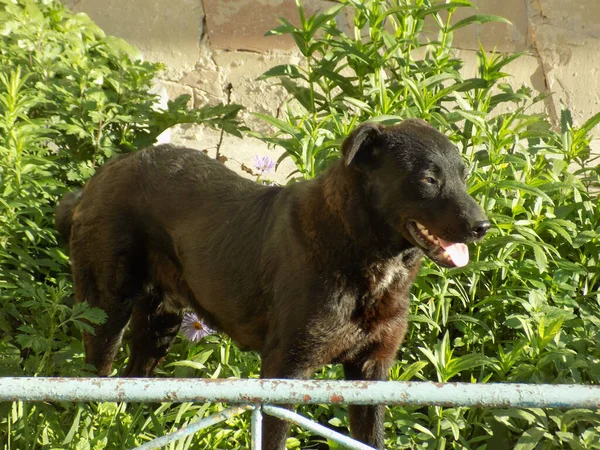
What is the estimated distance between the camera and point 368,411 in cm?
348

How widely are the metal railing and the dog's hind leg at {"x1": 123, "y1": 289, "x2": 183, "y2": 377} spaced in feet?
8.05

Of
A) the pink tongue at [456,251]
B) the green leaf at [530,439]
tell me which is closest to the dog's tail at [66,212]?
the pink tongue at [456,251]

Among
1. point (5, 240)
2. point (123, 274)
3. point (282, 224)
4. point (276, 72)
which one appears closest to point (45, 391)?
point (282, 224)

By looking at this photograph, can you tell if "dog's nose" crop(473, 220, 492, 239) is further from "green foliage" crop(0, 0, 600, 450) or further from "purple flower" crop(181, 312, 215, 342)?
"purple flower" crop(181, 312, 215, 342)

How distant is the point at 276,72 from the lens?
15.8 feet

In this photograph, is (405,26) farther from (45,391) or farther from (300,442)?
(45,391)

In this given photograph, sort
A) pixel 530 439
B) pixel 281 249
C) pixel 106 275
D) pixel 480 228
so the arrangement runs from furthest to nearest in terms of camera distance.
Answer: pixel 106 275, pixel 530 439, pixel 281 249, pixel 480 228

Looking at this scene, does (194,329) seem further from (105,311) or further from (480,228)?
(480,228)

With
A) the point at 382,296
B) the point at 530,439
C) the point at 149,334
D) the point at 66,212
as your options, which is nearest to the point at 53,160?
the point at 66,212

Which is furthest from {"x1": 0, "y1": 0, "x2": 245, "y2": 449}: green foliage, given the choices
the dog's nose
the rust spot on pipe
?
the rust spot on pipe

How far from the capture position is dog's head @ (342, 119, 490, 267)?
10.1 feet

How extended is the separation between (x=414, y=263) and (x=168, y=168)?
4.08ft

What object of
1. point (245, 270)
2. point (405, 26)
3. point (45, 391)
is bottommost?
point (245, 270)

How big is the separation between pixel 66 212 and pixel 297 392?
285 centimetres
